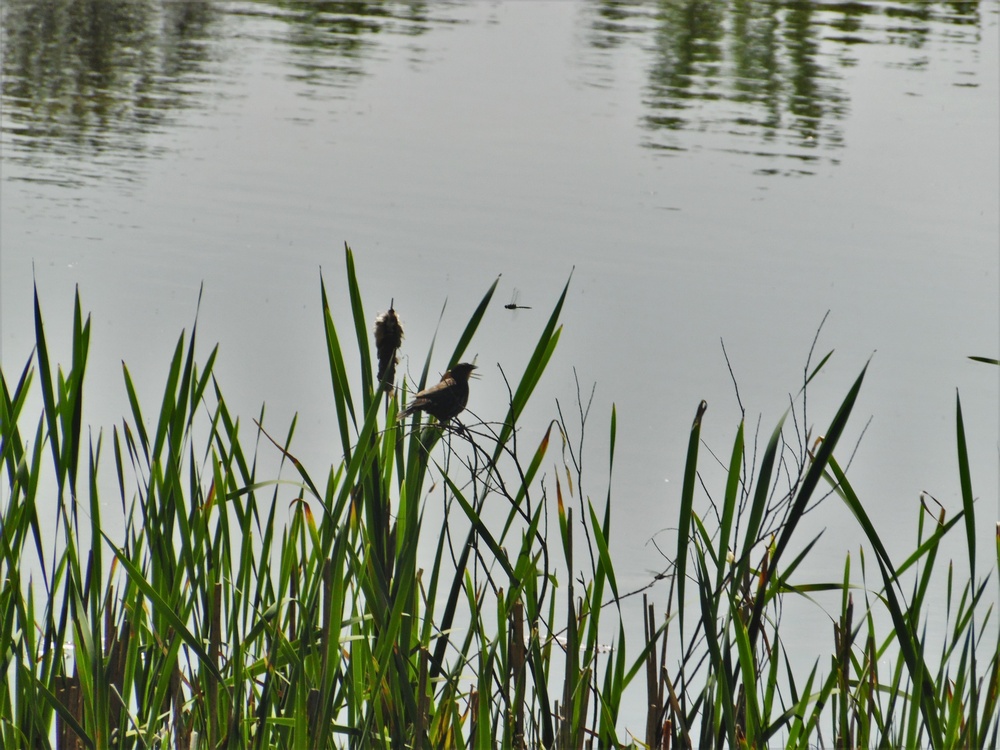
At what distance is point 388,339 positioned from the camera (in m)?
1.29

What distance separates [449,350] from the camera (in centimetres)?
404

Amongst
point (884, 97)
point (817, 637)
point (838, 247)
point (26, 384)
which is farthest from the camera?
point (884, 97)

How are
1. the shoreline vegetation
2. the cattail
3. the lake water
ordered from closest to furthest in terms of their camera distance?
the shoreline vegetation
the cattail
the lake water

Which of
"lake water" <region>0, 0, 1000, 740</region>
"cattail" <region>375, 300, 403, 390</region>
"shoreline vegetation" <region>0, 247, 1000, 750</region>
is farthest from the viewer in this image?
"lake water" <region>0, 0, 1000, 740</region>

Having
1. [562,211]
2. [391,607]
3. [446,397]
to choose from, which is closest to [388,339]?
[446,397]

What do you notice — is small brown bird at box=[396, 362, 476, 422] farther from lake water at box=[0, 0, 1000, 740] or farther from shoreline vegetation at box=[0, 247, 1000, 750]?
lake water at box=[0, 0, 1000, 740]

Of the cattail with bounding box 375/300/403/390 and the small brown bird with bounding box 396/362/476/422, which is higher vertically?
the cattail with bounding box 375/300/403/390

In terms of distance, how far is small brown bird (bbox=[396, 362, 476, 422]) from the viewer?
125 centimetres

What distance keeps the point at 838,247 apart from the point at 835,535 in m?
2.47

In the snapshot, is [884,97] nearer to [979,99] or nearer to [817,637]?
[979,99]

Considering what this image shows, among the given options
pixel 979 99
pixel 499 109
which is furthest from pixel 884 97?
pixel 499 109

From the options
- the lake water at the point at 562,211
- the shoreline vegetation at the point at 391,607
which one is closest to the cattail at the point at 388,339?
→ the shoreline vegetation at the point at 391,607

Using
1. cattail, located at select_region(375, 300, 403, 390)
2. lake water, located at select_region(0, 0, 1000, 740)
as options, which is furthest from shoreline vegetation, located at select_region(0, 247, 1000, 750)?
lake water, located at select_region(0, 0, 1000, 740)

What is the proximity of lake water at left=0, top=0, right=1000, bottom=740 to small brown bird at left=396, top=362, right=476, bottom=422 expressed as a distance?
1.97 meters
